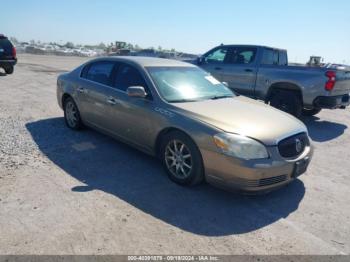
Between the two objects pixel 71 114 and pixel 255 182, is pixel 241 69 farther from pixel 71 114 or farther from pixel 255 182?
pixel 255 182

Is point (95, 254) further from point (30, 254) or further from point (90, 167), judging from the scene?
point (90, 167)

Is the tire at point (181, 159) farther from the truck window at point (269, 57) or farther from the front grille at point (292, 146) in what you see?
the truck window at point (269, 57)

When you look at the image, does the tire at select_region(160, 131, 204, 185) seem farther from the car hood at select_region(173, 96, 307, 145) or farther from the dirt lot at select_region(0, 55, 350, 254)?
the car hood at select_region(173, 96, 307, 145)

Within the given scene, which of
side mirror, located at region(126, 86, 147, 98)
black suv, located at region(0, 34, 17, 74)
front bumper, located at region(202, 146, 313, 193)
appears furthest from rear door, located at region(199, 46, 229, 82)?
black suv, located at region(0, 34, 17, 74)

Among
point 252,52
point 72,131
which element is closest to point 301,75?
point 252,52

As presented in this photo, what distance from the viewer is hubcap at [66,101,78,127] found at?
6.16 metres

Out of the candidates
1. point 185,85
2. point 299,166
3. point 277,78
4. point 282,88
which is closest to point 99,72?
point 185,85

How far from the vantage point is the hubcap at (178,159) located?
4094 mm

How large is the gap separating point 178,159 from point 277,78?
16.8ft

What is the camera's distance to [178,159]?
4195mm

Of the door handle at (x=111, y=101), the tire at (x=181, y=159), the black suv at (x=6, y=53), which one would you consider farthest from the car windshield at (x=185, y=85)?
the black suv at (x=6, y=53)

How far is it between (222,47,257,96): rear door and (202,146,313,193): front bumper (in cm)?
542

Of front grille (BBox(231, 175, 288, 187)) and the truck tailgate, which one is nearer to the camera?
front grille (BBox(231, 175, 288, 187))

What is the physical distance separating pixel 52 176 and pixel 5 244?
1459 millimetres
